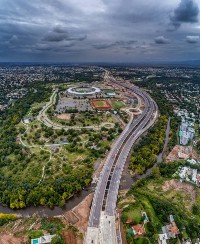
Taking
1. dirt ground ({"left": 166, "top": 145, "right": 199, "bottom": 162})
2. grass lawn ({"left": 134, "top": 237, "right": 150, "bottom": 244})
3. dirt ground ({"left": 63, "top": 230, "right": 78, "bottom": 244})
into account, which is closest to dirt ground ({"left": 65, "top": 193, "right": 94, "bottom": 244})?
dirt ground ({"left": 63, "top": 230, "right": 78, "bottom": 244})

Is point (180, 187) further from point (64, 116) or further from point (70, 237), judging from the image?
point (64, 116)

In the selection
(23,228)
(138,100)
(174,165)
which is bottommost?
(23,228)

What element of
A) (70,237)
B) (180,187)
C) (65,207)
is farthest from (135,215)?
(180,187)

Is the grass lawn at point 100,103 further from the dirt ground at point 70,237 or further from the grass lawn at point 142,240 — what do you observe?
the grass lawn at point 142,240

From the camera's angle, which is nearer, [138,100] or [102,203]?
[102,203]

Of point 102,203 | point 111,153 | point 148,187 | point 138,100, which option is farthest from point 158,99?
point 102,203

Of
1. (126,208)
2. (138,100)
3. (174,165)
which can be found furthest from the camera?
(138,100)

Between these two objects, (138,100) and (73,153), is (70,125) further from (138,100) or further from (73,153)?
(138,100)
